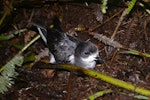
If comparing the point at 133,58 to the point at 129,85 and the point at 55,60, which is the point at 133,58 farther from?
the point at 55,60

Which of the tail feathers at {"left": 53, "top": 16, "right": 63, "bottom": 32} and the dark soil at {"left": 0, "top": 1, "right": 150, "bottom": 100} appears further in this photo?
the tail feathers at {"left": 53, "top": 16, "right": 63, "bottom": 32}

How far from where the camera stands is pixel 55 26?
3941 millimetres

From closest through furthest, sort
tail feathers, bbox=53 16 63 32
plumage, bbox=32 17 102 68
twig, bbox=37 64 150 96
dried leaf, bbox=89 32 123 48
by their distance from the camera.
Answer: twig, bbox=37 64 150 96 → dried leaf, bbox=89 32 123 48 → plumage, bbox=32 17 102 68 → tail feathers, bbox=53 16 63 32

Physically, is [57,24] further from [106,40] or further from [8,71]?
[8,71]

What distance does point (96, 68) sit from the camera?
379cm

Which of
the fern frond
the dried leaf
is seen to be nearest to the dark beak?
the dried leaf

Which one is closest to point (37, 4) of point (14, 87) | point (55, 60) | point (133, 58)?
point (55, 60)

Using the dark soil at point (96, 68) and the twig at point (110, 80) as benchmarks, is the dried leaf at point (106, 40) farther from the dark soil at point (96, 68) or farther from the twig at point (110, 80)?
the twig at point (110, 80)

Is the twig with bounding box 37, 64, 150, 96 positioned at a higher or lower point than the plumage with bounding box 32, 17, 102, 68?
lower

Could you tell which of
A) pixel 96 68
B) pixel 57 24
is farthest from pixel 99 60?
pixel 57 24

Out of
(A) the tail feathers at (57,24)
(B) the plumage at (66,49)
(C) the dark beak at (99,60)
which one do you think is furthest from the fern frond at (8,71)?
(C) the dark beak at (99,60)

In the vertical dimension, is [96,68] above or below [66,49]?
below

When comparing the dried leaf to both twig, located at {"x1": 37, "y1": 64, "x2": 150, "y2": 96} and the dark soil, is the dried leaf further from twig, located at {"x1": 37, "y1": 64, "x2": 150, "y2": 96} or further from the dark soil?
twig, located at {"x1": 37, "y1": 64, "x2": 150, "y2": 96}

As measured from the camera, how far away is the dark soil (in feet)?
11.9
